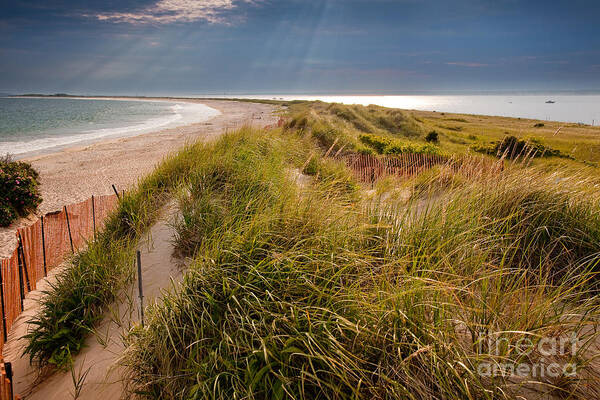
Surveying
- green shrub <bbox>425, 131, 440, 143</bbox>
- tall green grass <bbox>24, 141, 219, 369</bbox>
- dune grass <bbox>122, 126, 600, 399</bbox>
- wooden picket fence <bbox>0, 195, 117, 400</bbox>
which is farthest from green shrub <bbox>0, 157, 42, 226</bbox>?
green shrub <bbox>425, 131, 440, 143</bbox>

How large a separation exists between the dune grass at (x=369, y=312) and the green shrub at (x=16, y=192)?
924 centimetres

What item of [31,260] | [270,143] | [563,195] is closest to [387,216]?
[563,195]

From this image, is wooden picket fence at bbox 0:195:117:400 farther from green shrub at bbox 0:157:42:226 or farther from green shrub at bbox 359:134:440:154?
green shrub at bbox 359:134:440:154

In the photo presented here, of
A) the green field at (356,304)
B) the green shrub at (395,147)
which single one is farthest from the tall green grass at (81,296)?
the green shrub at (395,147)

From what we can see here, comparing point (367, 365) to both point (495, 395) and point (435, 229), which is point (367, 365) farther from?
point (435, 229)

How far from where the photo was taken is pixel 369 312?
2379 mm

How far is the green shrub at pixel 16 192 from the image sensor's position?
31.3 ft

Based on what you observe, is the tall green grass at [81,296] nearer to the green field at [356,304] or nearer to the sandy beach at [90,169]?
the green field at [356,304]

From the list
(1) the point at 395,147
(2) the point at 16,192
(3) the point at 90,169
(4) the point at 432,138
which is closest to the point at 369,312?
(2) the point at 16,192

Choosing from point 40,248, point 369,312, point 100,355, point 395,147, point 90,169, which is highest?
point 395,147

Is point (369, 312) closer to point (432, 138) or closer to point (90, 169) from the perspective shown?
point (90, 169)

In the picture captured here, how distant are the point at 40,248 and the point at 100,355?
10.5ft

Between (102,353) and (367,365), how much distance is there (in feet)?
9.61

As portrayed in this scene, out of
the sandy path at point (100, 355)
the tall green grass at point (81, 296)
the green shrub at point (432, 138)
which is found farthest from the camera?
the green shrub at point (432, 138)
